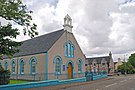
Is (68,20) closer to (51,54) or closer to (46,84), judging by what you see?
(51,54)

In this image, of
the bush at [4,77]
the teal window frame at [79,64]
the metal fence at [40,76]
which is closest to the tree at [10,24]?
the bush at [4,77]

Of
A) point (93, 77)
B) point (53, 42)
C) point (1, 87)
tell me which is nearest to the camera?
point (1, 87)

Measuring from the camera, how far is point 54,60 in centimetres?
3053

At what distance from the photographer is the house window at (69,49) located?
33609mm

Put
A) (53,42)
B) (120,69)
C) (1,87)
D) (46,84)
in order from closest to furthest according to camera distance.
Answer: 1. (1,87)
2. (46,84)
3. (53,42)
4. (120,69)

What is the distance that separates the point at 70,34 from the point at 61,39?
2928 mm

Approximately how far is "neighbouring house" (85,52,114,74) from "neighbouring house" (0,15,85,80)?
171ft

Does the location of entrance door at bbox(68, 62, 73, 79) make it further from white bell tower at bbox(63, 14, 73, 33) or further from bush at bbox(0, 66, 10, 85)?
bush at bbox(0, 66, 10, 85)

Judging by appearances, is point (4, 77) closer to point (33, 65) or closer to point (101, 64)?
point (33, 65)

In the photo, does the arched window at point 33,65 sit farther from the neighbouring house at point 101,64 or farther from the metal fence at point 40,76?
the neighbouring house at point 101,64

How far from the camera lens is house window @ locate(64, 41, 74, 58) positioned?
3361 cm

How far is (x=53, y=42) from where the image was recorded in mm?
31188

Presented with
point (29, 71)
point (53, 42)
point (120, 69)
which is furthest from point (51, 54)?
point (120, 69)

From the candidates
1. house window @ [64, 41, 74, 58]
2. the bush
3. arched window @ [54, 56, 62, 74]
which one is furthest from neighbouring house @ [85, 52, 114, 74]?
the bush
